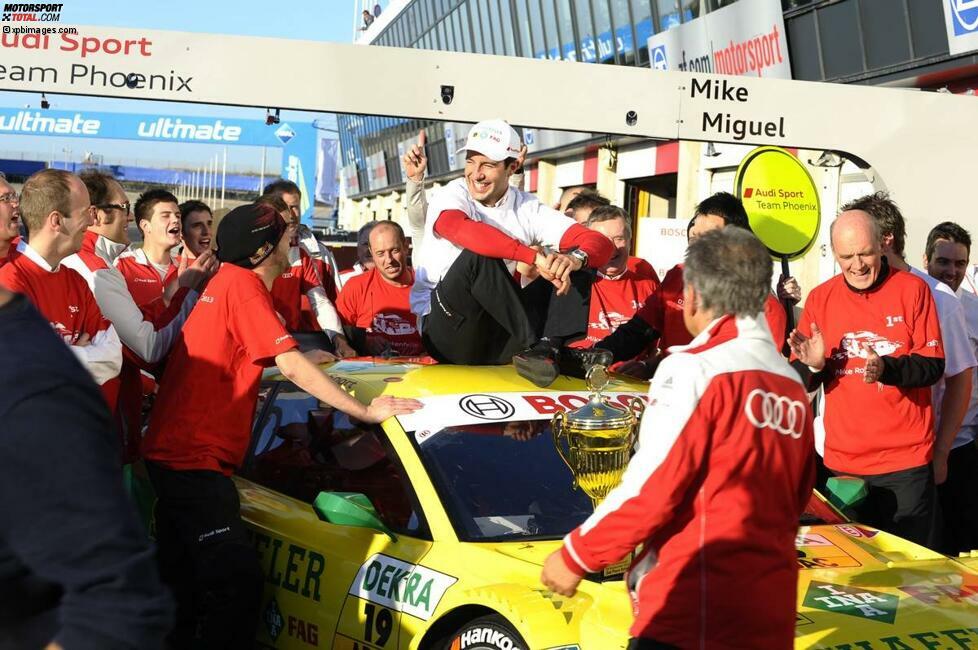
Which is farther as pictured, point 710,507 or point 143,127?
point 143,127

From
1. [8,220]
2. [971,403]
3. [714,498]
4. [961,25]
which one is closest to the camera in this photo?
[714,498]

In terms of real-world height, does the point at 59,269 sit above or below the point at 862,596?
above

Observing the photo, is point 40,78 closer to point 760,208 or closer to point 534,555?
point 760,208

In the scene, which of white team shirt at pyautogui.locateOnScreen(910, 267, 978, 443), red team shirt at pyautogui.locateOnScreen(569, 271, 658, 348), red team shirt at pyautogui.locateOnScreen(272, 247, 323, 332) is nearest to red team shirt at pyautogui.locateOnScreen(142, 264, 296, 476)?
red team shirt at pyautogui.locateOnScreen(569, 271, 658, 348)

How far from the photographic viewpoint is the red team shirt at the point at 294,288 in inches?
295

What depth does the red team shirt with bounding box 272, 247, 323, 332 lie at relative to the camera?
7.50m

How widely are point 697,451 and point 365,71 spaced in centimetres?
500

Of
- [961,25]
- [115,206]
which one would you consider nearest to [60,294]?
[115,206]

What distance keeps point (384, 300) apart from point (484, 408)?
319cm

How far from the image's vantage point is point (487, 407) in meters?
4.69

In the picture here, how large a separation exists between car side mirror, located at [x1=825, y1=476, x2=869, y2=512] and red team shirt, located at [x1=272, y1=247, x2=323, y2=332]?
135 inches

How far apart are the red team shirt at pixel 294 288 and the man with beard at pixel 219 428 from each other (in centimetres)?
260

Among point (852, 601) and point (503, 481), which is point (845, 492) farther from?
point (503, 481)

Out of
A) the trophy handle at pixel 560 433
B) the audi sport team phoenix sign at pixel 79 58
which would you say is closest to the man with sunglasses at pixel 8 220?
the audi sport team phoenix sign at pixel 79 58
